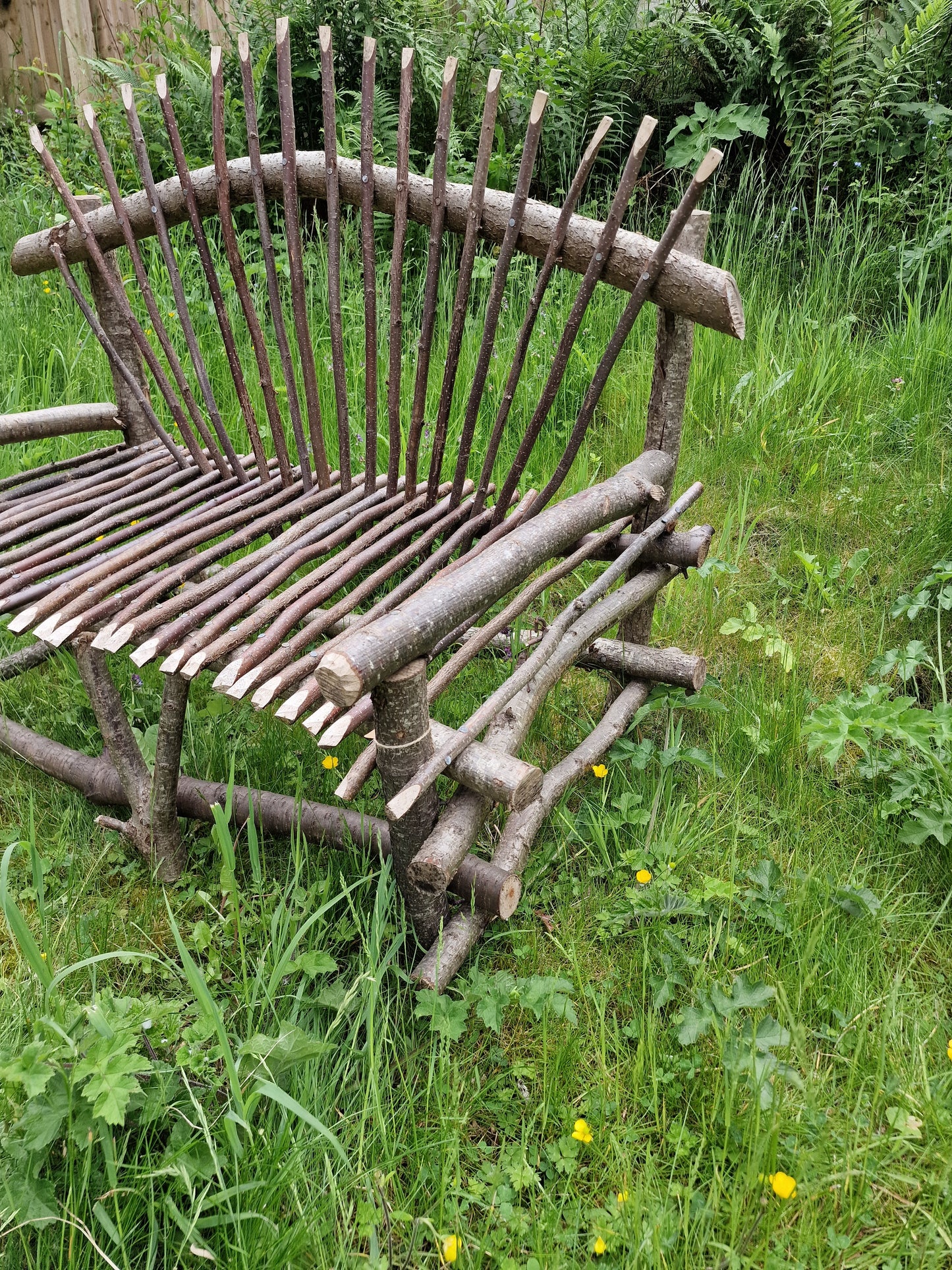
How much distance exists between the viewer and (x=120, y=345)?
2.13 meters

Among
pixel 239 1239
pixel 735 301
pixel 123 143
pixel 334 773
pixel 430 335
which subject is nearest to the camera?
pixel 239 1239

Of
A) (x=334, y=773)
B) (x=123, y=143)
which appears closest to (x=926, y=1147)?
(x=334, y=773)

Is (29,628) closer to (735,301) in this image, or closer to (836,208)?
(735,301)

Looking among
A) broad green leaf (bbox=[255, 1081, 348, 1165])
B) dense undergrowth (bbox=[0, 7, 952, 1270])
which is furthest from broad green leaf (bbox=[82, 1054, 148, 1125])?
broad green leaf (bbox=[255, 1081, 348, 1165])

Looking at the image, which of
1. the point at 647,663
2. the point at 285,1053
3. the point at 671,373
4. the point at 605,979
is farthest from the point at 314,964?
the point at 671,373

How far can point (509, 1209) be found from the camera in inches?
48.2

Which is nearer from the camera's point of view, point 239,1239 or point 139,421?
point 239,1239

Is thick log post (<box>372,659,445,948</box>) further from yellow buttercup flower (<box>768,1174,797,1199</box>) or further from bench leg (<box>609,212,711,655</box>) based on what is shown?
bench leg (<box>609,212,711,655</box>)

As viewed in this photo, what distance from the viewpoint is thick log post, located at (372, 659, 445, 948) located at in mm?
1253

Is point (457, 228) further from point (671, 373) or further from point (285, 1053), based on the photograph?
point (285, 1053)

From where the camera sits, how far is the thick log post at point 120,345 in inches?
81.0

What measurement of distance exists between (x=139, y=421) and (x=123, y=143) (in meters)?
2.38

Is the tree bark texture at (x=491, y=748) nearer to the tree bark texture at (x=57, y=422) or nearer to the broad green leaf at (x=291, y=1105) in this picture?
the broad green leaf at (x=291, y=1105)

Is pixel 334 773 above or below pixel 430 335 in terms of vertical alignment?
below
